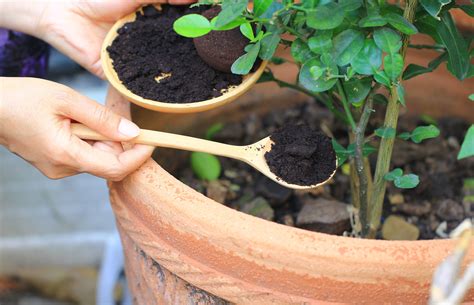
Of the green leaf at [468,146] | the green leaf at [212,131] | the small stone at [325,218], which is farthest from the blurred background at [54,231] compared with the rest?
the green leaf at [468,146]

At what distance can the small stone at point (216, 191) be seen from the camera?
116 cm

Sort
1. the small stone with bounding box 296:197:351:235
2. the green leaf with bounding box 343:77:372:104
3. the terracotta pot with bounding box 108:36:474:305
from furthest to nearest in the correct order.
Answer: the small stone with bounding box 296:197:351:235 → the green leaf with bounding box 343:77:372:104 → the terracotta pot with bounding box 108:36:474:305

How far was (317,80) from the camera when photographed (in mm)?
804

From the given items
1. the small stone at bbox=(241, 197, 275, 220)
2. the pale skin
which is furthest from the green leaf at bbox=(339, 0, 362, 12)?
the small stone at bbox=(241, 197, 275, 220)

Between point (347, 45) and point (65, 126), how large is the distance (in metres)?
0.40

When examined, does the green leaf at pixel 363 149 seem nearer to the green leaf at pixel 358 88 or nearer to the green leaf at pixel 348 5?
the green leaf at pixel 358 88

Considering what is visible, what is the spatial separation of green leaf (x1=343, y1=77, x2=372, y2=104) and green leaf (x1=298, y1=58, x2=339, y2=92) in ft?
0.12

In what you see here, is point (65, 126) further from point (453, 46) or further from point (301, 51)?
point (453, 46)

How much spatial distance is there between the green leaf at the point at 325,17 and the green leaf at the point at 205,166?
0.51m

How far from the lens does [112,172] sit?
0.85m

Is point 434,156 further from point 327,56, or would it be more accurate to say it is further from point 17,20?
point 17,20

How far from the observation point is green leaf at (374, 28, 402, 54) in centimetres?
75

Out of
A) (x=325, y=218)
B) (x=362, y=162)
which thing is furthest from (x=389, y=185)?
(x=362, y=162)

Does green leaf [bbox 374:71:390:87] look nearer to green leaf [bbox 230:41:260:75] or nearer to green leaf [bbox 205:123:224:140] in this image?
green leaf [bbox 230:41:260:75]
